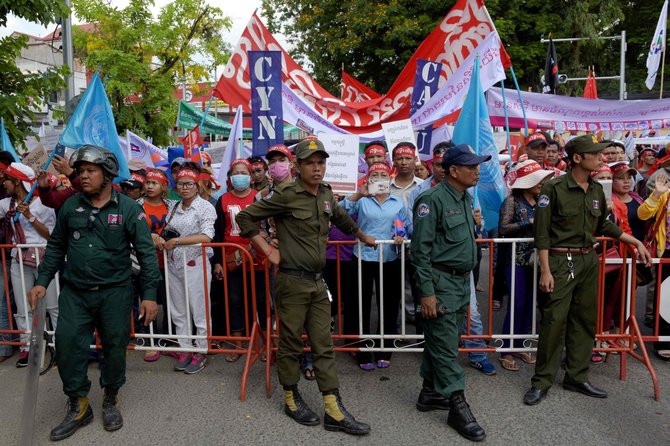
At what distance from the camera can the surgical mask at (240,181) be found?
16.9 feet

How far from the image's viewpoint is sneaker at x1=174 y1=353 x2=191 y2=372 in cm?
486

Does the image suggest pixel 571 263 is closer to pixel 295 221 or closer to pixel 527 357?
pixel 527 357

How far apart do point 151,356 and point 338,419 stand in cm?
223

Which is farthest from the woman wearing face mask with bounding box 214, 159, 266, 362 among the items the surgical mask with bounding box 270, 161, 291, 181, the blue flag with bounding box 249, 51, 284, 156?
the blue flag with bounding box 249, 51, 284, 156

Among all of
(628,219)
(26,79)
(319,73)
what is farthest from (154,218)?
(319,73)

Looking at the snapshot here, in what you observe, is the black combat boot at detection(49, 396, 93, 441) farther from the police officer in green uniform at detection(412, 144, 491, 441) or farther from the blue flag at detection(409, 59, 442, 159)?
the blue flag at detection(409, 59, 442, 159)

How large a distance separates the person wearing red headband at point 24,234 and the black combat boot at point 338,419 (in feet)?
9.49

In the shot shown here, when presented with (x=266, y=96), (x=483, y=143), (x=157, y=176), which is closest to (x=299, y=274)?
(x=157, y=176)

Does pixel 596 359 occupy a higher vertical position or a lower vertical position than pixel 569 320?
lower

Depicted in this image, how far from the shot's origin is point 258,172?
19.3ft

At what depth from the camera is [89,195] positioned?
12.3 feet

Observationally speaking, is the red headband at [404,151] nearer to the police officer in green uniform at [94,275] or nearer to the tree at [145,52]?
the police officer in green uniform at [94,275]

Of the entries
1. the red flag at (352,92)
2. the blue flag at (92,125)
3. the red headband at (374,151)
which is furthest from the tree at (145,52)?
the red headband at (374,151)

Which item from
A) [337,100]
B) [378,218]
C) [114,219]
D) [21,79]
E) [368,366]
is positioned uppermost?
[21,79]
